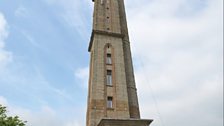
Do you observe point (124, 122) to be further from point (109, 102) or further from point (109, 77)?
point (109, 77)

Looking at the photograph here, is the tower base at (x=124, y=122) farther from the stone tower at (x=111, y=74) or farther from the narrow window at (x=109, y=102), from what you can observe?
the narrow window at (x=109, y=102)

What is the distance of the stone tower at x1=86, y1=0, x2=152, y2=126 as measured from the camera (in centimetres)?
2489

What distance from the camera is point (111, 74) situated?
91.2ft

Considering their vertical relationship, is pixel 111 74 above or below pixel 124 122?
above

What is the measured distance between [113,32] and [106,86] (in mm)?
7306

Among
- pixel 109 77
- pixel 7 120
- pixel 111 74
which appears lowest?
pixel 7 120

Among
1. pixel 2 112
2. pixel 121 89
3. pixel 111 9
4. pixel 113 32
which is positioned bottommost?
pixel 2 112

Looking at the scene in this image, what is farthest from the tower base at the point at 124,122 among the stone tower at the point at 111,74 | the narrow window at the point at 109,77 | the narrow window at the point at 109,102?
the narrow window at the point at 109,77

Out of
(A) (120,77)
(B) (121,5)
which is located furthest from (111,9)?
(A) (120,77)

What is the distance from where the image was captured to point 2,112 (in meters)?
20.6

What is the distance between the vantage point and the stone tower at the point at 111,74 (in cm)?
2489

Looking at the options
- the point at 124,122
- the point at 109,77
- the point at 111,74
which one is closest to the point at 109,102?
the point at 109,77

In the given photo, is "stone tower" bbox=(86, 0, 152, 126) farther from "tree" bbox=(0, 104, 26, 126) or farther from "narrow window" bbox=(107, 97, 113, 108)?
"tree" bbox=(0, 104, 26, 126)

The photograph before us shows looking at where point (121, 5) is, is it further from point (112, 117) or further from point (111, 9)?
point (112, 117)
